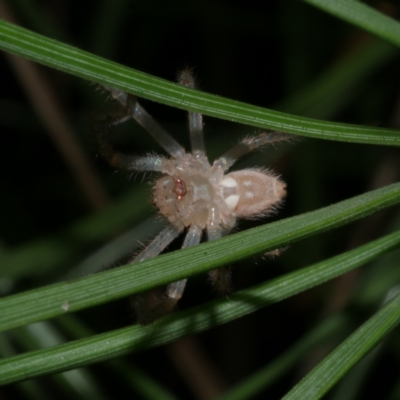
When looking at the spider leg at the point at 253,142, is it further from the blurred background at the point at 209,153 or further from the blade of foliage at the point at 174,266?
the blade of foliage at the point at 174,266

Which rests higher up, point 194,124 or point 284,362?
point 194,124

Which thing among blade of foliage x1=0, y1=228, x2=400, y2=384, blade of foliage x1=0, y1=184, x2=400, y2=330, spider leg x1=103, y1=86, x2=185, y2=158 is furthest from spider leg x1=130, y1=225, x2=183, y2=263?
blade of foliage x1=0, y1=184, x2=400, y2=330

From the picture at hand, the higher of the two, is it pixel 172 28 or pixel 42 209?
pixel 172 28

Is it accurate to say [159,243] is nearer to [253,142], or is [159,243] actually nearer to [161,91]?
[253,142]

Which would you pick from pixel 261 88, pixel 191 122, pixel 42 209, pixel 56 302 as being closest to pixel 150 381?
pixel 191 122

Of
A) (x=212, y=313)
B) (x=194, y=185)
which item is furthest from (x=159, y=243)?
(x=212, y=313)

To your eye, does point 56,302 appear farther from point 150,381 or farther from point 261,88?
point 261,88

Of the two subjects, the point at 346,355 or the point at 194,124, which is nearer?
the point at 346,355
